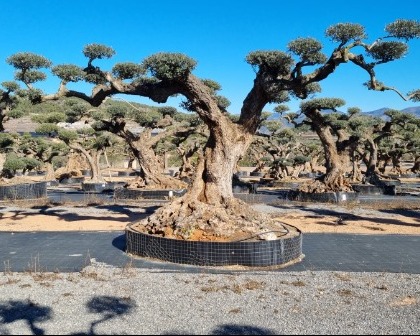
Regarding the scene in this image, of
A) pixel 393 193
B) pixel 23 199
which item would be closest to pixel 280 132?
pixel 393 193

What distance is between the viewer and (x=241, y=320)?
4973 millimetres

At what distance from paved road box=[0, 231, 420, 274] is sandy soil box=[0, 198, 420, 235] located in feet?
3.46

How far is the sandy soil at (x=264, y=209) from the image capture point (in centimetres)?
1200

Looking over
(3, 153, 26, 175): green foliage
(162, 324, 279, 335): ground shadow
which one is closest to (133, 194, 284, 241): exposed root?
(162, 324, 279, 335): ground shadow

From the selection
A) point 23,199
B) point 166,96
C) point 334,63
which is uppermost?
point 334,63

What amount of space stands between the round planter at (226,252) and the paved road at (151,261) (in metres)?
0.17

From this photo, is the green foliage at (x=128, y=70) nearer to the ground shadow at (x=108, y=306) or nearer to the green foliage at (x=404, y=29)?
the green foliage at (x=404, y=29)

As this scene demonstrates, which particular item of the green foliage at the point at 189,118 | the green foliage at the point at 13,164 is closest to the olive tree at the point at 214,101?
the green foliage at the point at 13,164

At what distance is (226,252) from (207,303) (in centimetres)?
212

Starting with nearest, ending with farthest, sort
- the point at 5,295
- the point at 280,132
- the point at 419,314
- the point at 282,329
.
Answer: the point at 282,329
the point at 419,314
the point at 5,295
the point at 280,132

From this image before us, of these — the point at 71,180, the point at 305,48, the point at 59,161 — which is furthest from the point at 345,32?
the point at 59,161

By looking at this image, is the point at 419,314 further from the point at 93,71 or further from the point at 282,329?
the point at 93,71

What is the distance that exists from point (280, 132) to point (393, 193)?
8807mm

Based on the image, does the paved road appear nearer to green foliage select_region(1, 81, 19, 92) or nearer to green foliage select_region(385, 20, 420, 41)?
green foliage select_region(385, 20, 420, 41)
